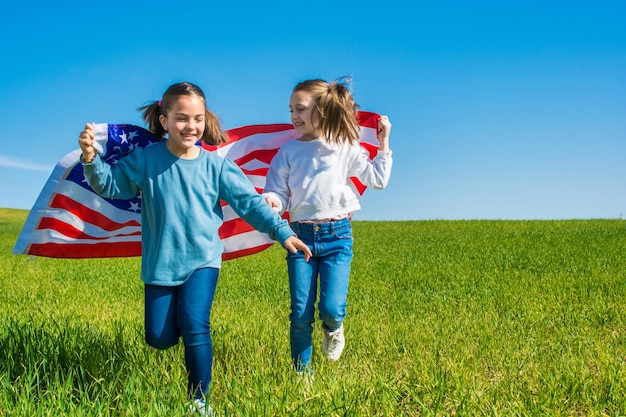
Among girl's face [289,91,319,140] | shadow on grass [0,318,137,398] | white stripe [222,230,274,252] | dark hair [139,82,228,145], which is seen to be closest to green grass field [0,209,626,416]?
shadow on grass [0,318,137,398]

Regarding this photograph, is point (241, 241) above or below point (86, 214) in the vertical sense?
below

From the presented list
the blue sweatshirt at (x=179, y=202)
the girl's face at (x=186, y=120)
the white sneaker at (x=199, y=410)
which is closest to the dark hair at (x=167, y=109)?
the girl's face at (x=186, y=120)

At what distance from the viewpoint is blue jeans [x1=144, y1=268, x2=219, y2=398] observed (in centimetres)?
365

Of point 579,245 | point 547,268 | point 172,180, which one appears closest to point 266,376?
point 172,180

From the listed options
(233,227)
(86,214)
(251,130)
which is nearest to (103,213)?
(86,214)

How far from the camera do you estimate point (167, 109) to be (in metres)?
3.82

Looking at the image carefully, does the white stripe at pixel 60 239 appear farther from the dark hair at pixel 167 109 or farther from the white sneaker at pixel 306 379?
the white sneaker at pixel 306 379

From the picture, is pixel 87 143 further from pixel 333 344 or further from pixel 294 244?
pixel 333 344

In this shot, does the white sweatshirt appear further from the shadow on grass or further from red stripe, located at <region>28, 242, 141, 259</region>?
the shadow on grass

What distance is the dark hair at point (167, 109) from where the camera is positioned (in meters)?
3.81

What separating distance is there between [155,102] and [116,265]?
9.38 metres

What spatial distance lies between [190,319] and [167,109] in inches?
50.7

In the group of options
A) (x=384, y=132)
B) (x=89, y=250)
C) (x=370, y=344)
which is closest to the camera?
(x=384, y=132)

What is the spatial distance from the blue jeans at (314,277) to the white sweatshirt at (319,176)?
13 cm
